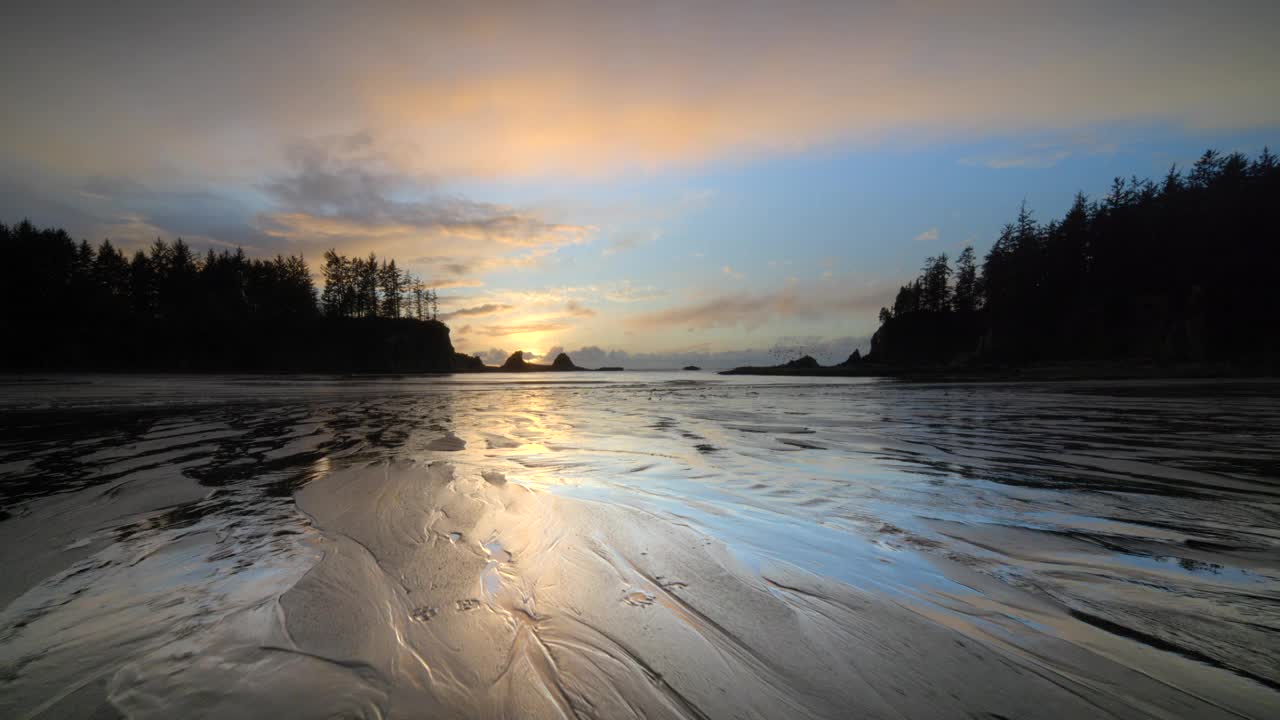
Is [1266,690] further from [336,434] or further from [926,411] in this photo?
[926,411]

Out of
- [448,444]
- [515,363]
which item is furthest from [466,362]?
[448,444]

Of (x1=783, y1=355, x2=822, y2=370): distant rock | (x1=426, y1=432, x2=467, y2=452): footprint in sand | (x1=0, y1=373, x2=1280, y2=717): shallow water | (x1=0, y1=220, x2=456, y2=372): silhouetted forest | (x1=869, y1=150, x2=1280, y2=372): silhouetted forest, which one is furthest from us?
(x1=783, y1=355, x2=822, y2=370): distant rock

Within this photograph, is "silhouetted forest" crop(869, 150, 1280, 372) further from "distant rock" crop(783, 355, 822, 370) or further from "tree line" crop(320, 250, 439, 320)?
"tree line" crop(320, 250, 439, 320)

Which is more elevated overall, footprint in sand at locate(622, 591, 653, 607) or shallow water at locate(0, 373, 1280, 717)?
shallow water at locate(0, 373, 1280, 717)

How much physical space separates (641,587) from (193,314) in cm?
9861

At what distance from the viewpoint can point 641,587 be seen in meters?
2.86

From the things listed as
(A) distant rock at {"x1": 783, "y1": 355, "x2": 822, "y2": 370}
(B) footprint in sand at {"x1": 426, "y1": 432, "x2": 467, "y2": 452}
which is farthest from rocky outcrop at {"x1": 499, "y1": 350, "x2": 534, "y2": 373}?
(B) footprint in sand at {"x1": 426, "y1": 432, "x2": 467, "y2": 452}

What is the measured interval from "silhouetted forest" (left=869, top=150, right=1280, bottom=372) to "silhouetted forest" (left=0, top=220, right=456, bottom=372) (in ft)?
306

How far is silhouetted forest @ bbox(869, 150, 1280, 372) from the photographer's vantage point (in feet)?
145

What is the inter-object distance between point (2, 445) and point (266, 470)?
18.5 feet

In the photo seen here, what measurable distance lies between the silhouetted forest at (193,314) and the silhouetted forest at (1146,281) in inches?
3674

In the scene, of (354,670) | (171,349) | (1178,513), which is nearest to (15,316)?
(171,349)

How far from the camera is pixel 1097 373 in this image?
40.6 metres

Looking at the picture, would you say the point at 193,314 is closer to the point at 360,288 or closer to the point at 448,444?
the point at 360,288
